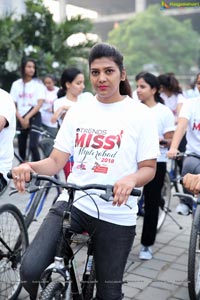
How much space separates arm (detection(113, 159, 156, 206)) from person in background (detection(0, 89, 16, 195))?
110 centimetres

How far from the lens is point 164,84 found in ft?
22.2

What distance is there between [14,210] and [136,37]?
45245 mm

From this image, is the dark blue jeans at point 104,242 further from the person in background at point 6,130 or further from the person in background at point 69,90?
the person in background at point 69,90

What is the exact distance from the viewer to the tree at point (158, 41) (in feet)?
153

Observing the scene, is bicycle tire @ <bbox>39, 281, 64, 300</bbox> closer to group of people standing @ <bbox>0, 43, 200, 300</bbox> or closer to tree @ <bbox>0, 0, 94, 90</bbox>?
group of people standing @ <bbox>0, 43, 200, 300</bbox>

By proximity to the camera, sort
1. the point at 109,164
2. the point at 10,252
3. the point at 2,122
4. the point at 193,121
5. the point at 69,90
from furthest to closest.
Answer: the point at 69,90 < the point at 193,121 < the point at 10,252 < the point at 2,122 < the point at 109,164

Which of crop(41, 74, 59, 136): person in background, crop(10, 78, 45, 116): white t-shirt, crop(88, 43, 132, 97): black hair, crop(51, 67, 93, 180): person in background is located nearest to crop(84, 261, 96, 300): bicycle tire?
crop(88, 43, 132, 97): black hair

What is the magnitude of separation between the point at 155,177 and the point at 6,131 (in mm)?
1576

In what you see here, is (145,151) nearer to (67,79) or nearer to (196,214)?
(196,214)

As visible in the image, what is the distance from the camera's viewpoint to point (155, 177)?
390 centimetres

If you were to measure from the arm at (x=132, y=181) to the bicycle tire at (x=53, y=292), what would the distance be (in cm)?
46

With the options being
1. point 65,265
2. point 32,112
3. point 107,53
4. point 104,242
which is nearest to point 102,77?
point 107,53

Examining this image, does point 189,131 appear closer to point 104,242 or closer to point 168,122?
point 168,122

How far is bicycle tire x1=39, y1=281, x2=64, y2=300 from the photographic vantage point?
5.94ft
